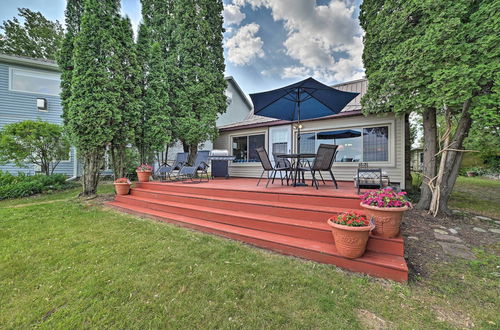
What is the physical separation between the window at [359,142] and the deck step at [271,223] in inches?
169

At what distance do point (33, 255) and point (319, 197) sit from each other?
13.7 feet

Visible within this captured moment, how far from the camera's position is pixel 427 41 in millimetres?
3742

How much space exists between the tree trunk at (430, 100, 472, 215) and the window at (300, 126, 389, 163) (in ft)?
5.92

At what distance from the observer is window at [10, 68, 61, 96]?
9.30 meters

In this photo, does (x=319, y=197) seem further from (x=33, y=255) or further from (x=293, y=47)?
(x=293, y=47)

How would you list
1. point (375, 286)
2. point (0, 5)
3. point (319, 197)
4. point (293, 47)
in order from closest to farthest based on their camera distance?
point (375, 286) < point (319, 197) < point (293, 47) < point (0, 5)

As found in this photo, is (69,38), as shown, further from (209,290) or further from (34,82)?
(209,290)

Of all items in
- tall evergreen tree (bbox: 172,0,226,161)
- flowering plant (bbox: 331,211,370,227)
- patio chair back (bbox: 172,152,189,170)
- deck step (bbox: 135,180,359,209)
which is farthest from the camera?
tall evergreen tree (bbox: 172,0,226,161)

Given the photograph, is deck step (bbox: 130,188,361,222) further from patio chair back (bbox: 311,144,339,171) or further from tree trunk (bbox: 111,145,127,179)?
tree trunk (bbox: 111,145,127,179)

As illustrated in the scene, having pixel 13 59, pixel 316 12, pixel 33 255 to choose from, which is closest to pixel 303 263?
pixel 33 255

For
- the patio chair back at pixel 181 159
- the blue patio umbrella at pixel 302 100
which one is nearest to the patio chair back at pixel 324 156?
the blue patio umbrella at pixel 302 100

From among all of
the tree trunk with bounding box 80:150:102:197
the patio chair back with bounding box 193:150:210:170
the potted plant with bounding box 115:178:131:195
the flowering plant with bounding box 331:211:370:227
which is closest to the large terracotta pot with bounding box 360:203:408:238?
the flowering plant with bounding box 331:211:370:227

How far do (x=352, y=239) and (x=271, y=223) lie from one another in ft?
3.93

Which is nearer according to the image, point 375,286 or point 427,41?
point 375,286
